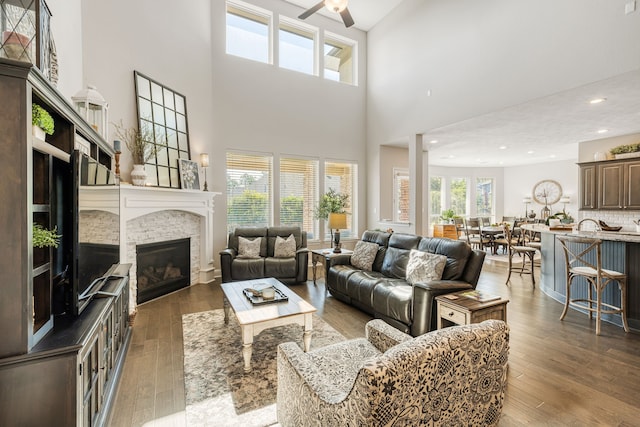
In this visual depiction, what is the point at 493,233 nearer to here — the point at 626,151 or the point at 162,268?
the point at 626,151

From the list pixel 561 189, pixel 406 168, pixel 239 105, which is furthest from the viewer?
pixel 561 189

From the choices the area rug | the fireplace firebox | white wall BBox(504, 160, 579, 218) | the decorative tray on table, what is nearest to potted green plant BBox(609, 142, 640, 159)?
white wall BBox(504, 160, 579, 218)

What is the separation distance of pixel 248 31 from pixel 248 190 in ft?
11.0

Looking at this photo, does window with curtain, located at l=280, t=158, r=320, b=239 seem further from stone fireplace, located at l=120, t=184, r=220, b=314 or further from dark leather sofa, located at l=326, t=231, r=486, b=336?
dark leather sofa, located at l=326, t=231, r=486, b=336

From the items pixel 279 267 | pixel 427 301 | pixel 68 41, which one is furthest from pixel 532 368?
pixel 68 41

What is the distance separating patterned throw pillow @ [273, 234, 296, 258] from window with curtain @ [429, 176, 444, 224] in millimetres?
7400

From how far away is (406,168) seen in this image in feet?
24.2

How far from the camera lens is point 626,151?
19.4 ft

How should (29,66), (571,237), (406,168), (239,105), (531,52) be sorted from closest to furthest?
(29,66) < (571,237) < (531,52) < (239,105) < (406,168)

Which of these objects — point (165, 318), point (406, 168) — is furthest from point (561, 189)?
point (165, 318)

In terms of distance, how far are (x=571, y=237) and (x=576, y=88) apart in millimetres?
1874

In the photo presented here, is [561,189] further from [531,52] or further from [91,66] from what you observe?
[91,66]

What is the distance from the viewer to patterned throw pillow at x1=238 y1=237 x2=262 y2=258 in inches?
200

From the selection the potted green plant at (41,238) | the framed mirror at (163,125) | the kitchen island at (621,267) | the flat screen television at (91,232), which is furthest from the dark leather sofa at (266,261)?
the kitchen island at (621,267)
